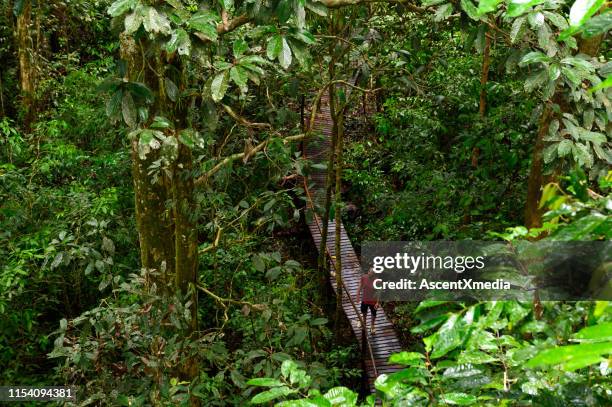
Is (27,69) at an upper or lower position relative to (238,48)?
upper

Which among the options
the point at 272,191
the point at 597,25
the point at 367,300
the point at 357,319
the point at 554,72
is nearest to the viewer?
the point at 597,25

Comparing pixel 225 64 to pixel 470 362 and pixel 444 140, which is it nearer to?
pixel 470 362

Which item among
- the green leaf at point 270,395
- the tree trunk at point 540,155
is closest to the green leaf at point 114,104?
the green leaf at point 270,395

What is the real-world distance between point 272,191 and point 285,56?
328cm

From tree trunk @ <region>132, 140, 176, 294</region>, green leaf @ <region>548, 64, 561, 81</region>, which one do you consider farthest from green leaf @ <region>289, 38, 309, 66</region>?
tree trunk @ <region>132, 140, 176, 294</region>

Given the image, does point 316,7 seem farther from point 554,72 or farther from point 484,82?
point 484,82

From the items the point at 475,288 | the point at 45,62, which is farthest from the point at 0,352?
the point at 475,288

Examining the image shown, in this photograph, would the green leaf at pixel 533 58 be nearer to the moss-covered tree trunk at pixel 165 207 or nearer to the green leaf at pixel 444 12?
the green leaf at pixel 444 12

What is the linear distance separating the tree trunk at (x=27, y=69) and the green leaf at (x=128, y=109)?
5176mm

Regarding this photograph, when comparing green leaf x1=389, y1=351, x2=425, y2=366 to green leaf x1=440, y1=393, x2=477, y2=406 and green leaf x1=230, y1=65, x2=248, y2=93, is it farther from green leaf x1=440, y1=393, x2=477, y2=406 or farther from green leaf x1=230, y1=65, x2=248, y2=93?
green leaf x1=230, y1=65, x2=248, y2=93

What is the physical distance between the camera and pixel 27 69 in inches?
268

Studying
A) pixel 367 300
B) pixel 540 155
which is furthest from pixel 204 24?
pixel 367 300

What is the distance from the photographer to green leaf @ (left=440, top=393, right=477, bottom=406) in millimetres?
1061

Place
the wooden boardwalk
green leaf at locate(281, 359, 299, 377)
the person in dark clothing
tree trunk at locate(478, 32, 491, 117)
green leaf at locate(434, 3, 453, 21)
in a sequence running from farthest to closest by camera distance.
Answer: the wooden boardwalk → the person in dark clothing → tree trunk at locate(478, 32, 491, 117) → green leaf at locate(434, 3, 453, 21) → green leaf at locate(281, 359, 299, 377)
